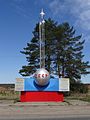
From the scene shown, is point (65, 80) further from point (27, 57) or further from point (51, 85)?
point (27, 57)

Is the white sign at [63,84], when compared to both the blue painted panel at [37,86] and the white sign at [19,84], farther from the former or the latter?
the white sign at [19,84]

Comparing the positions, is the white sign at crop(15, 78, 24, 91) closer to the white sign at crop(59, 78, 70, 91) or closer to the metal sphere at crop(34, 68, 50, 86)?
the metal sphere at crop(34, 68, 50, 86)

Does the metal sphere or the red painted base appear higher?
the metal sphere

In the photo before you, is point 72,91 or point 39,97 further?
point 72,91

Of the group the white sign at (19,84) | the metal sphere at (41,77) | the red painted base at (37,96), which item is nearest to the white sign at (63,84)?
the red painted base at (37,96)

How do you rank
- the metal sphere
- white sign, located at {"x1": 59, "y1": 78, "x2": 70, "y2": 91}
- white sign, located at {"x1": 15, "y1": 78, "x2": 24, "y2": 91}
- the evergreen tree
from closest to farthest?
1. the metal sphere
2. white sign, located at {"x1": 15, "y1": 78, "x2": 24, "y2": 91}
3. white sign, located at {"x1": 59, "y1": 78, "x2": 70, "y2": 91}
4. the evergreen tree

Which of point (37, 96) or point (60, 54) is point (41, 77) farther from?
point (60, 54)

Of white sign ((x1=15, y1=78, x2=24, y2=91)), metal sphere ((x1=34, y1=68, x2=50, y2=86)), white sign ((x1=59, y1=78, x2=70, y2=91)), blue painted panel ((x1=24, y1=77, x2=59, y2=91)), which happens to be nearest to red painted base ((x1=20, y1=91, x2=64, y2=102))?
blue painted panel ((x1=24, y1=77, x2=59, y2=91))

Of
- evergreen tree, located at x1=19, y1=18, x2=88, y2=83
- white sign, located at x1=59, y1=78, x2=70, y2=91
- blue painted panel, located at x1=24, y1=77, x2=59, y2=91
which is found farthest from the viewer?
evergreen tree, located at x1=19, y1=18, x2=88, y2=83

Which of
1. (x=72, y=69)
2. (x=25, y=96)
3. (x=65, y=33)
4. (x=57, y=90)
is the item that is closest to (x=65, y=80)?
(x=57, y=90)

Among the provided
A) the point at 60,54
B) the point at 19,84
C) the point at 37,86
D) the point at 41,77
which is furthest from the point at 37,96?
the point at 60,54

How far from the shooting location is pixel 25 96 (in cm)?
3409

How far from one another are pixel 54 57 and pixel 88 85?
9.94 m

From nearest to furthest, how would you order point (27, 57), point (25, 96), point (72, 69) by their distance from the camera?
point (25, 96) < point (72, 69) < point (27, 57)
